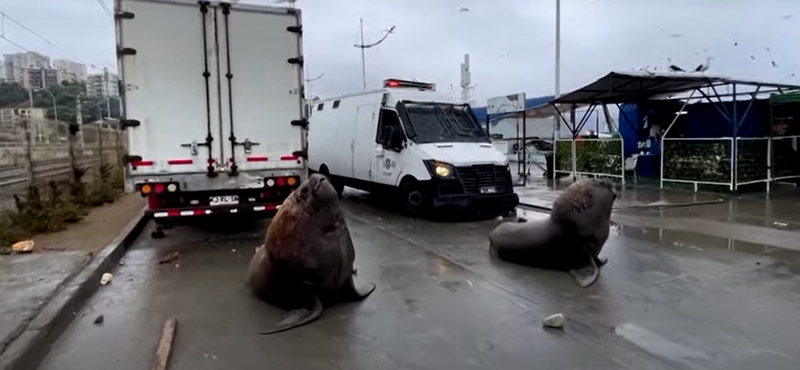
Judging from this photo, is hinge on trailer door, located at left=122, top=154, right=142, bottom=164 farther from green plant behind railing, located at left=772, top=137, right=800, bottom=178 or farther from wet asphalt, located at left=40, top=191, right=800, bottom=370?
green plant behind railing, located at left=772, top=137, right=800, bottom=178

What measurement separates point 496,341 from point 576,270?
2.40m

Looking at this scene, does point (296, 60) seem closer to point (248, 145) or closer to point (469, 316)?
point (248, 145)

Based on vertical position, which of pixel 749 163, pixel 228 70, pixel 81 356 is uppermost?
pixel 228 70

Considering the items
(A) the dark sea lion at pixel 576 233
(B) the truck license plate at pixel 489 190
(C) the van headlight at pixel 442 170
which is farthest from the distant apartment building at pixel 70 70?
(A) the dark sea lion at pixel 576 233

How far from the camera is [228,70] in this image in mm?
8320

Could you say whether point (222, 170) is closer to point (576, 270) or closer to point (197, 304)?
point (197, 304)

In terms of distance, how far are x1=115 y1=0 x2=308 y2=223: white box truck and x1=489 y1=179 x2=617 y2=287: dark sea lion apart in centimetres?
394

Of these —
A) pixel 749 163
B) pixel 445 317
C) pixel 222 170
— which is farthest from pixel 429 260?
pixel 749 163

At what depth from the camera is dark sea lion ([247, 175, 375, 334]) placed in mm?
4977

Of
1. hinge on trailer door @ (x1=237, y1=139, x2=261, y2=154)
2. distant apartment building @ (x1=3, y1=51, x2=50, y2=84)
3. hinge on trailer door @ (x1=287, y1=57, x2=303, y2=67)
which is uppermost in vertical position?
distant apartment building @ (x1=3, y1=51, x2=50, y2=84)

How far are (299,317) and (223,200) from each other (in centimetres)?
408

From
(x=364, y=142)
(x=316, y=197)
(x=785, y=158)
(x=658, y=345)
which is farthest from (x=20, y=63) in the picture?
(x=785, y=158)

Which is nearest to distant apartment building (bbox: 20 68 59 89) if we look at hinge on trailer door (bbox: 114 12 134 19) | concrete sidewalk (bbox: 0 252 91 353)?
hinge on trailer door (bbox: 114 12 134 19)

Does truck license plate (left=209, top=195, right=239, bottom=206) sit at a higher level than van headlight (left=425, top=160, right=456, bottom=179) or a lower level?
lower
